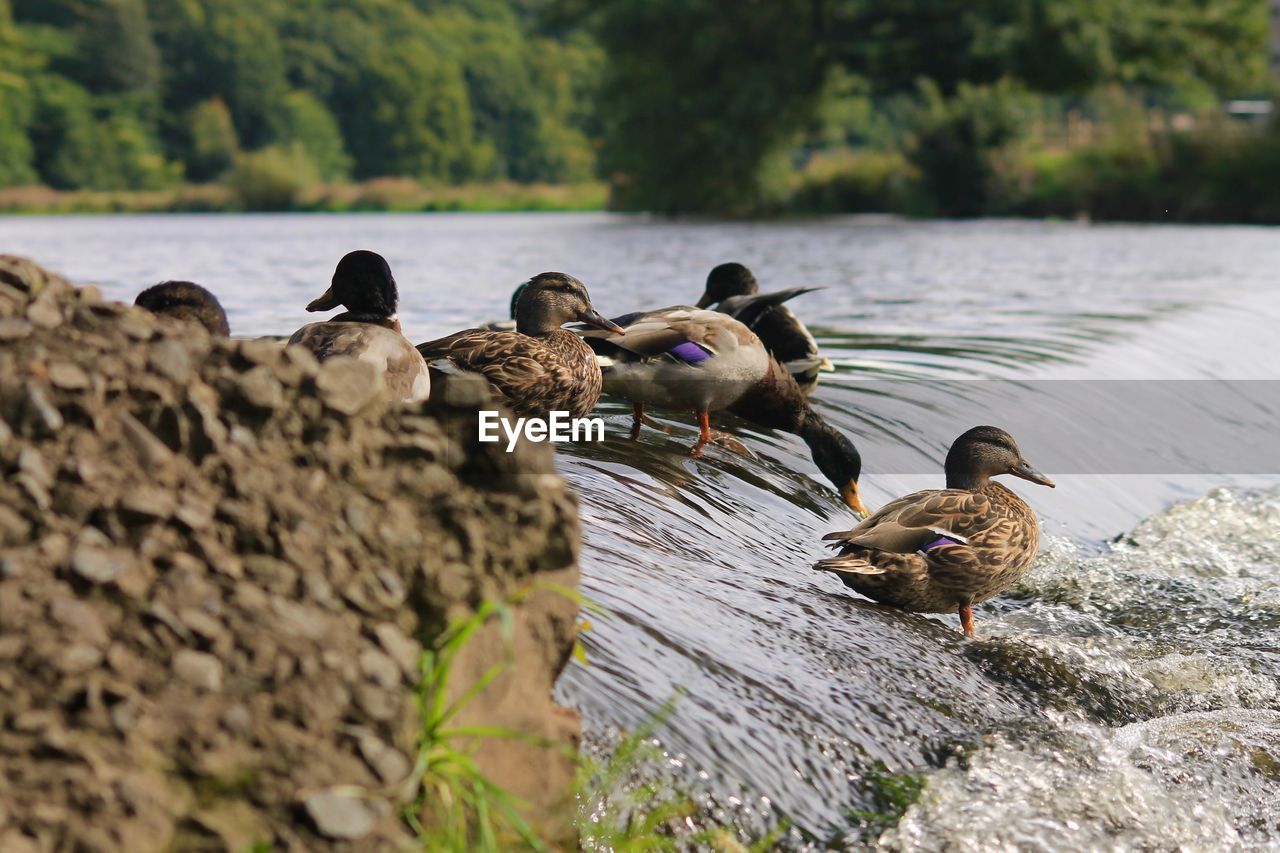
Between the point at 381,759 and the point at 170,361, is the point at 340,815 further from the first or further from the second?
the point at 170,361

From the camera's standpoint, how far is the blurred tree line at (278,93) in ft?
220

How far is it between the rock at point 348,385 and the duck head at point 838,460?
140 inches

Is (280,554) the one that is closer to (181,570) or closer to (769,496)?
(181,570)

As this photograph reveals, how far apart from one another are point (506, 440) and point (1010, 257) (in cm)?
1817

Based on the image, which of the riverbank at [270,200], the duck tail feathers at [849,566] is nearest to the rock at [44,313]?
the duck tail feathers at [849,566]

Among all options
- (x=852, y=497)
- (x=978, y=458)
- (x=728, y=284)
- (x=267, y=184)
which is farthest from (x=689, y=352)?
(x=267, y=184)

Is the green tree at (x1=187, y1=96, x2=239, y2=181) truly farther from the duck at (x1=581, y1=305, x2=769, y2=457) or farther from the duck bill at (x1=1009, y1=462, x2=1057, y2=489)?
the duck bill at (x1=1009, y1=462, x2=1057, y2=489)

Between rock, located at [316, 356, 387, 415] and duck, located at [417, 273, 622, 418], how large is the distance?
7.50 ft

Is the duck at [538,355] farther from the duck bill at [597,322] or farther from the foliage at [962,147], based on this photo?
the foliage at [962,147]

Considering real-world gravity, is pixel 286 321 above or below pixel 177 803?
below

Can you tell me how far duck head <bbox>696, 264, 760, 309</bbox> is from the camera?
787 centimetres

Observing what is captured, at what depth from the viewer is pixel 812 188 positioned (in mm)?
38625

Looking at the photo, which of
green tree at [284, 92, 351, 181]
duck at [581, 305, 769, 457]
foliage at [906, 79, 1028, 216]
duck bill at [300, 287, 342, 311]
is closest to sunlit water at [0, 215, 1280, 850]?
duck at [581, 305, 769, 457]

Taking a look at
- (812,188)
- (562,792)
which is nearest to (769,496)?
(562,792)
